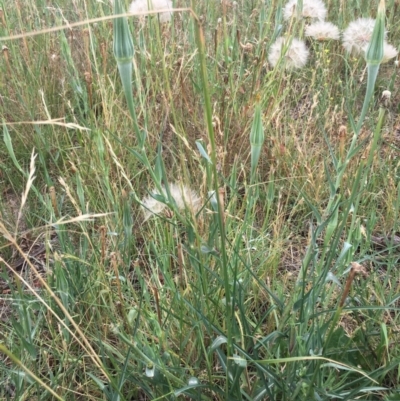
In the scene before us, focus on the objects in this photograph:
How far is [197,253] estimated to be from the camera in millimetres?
950

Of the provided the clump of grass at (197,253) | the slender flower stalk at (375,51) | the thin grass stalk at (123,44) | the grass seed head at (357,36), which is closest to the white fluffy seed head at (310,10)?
the clump of grass at (197,253)

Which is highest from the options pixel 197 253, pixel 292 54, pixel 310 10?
pixel 310 10

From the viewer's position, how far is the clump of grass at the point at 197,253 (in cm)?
77

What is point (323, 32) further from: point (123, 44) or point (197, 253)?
point (123, 44)

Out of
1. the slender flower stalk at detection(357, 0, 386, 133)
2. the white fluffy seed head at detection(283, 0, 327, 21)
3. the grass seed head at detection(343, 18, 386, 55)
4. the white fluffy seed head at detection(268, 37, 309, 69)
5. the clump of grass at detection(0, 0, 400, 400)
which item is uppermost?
the slender flower stalk at detection(357, 0, 386, 133)

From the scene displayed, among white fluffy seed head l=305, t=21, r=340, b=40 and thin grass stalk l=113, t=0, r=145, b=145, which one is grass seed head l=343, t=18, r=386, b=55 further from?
thin grass stalk l=113, t=0, r=145, b=145

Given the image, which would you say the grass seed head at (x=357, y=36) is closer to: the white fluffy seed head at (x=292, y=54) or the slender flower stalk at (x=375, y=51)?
the white fluffy seed head at (x=292, y=54)

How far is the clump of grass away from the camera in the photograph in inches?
30.4

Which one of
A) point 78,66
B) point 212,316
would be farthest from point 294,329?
point 78,66

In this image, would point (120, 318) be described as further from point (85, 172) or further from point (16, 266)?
point (85, 172)

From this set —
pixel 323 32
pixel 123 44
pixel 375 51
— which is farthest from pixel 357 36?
pixel 123 44

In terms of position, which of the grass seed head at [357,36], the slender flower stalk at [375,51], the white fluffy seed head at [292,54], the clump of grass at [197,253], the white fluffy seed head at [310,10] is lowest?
the clump of grass at [197,253]

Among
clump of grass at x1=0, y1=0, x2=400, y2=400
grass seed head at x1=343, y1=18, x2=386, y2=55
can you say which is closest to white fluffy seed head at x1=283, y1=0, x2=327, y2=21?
clump of grass at x1=0, y1=0, x2=400, y2=400

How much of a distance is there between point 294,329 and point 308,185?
0.65 metres
